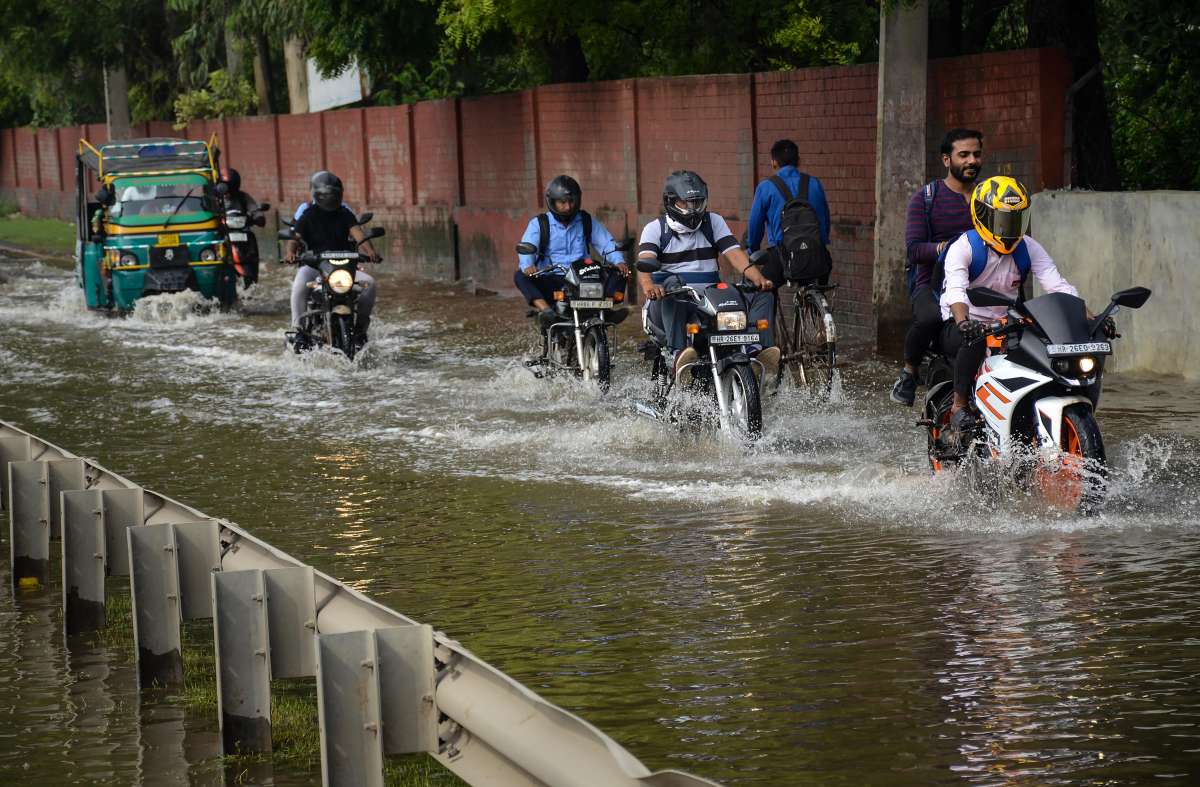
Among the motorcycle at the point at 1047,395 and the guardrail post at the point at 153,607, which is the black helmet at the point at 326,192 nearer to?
the motorcycle at the point at 1047,395

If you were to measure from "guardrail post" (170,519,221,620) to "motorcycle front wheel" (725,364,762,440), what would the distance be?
4815 millimetres

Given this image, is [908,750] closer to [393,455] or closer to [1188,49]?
[393,455]

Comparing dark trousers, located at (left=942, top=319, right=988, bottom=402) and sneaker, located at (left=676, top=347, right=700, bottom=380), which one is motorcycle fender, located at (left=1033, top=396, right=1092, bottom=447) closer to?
dark trousers, located at (left=942, top=319, right=988, bottom=402)

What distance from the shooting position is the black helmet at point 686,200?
1195 centimetres

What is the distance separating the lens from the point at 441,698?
480cm

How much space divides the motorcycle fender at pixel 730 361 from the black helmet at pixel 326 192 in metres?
6.26

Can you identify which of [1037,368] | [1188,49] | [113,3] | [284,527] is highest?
[113,3]

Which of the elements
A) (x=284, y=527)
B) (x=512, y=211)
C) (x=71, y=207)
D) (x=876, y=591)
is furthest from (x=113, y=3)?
(x=876, y=591)

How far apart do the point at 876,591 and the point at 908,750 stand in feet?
6.84

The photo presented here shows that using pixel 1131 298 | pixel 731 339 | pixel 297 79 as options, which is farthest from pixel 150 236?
pixel 297 79

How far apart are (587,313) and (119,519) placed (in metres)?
6.81

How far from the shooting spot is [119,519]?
7.49 metres

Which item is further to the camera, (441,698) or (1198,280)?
(1198,280)

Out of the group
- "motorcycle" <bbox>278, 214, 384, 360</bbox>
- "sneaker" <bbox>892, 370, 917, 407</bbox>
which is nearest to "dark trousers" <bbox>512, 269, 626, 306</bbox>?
"motorcycle" <bbox>278, 214, 384, 360</bbox>
